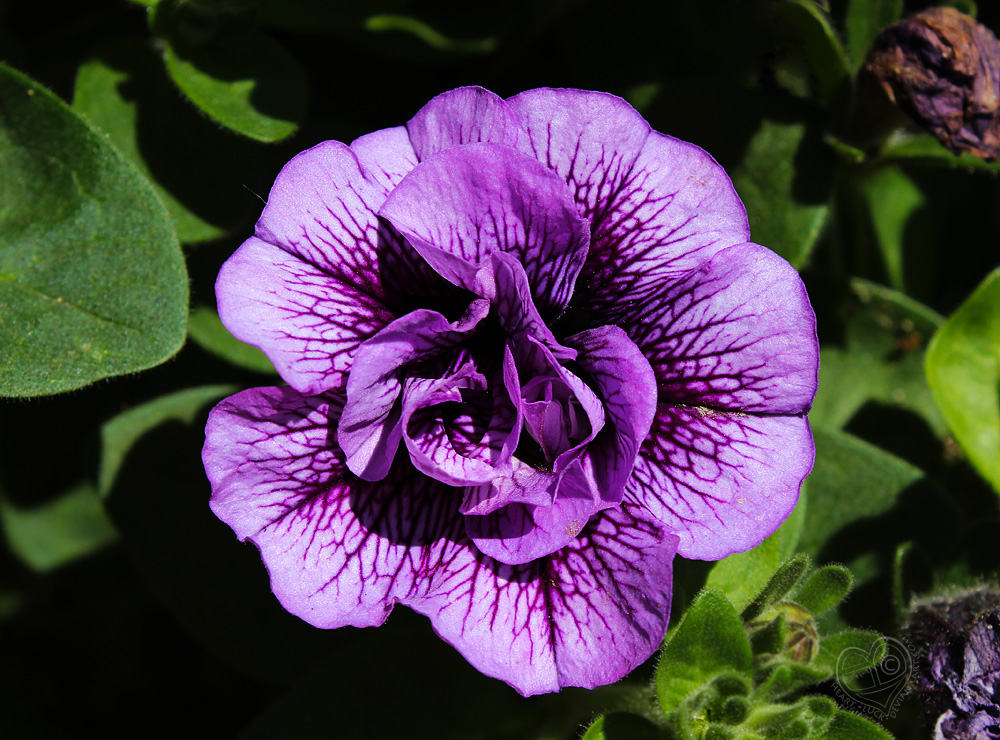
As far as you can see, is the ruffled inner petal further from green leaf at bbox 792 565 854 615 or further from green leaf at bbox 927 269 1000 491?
green leaf at bbox 927 269 1000 491

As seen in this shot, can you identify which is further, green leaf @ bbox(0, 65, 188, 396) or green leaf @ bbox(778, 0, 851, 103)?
green leaf @ bbox(778, 0, 851, 103)

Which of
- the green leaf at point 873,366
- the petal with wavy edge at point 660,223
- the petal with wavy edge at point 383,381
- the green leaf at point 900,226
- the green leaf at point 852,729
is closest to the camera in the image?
the petal with wavy edge at point 383,381

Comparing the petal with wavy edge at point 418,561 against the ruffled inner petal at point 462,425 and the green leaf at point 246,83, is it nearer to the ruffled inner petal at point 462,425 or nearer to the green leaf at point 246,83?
the ruffled inner petal at point 462,425

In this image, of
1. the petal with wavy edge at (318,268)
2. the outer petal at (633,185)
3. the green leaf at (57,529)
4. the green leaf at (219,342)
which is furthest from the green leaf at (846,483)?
the green leaf at (57,529)

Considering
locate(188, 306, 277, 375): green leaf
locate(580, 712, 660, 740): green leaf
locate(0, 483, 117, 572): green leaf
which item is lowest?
locate(0, 483, 117, 572): green leaf

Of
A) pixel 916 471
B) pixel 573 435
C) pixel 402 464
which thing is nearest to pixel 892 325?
pixel 916 471

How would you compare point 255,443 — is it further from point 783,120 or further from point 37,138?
point 783,120

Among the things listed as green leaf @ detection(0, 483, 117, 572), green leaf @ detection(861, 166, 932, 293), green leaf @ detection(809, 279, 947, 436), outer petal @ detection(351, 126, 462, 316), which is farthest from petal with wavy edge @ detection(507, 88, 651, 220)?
green leaf @ detection(0, 483, 117, 572)
